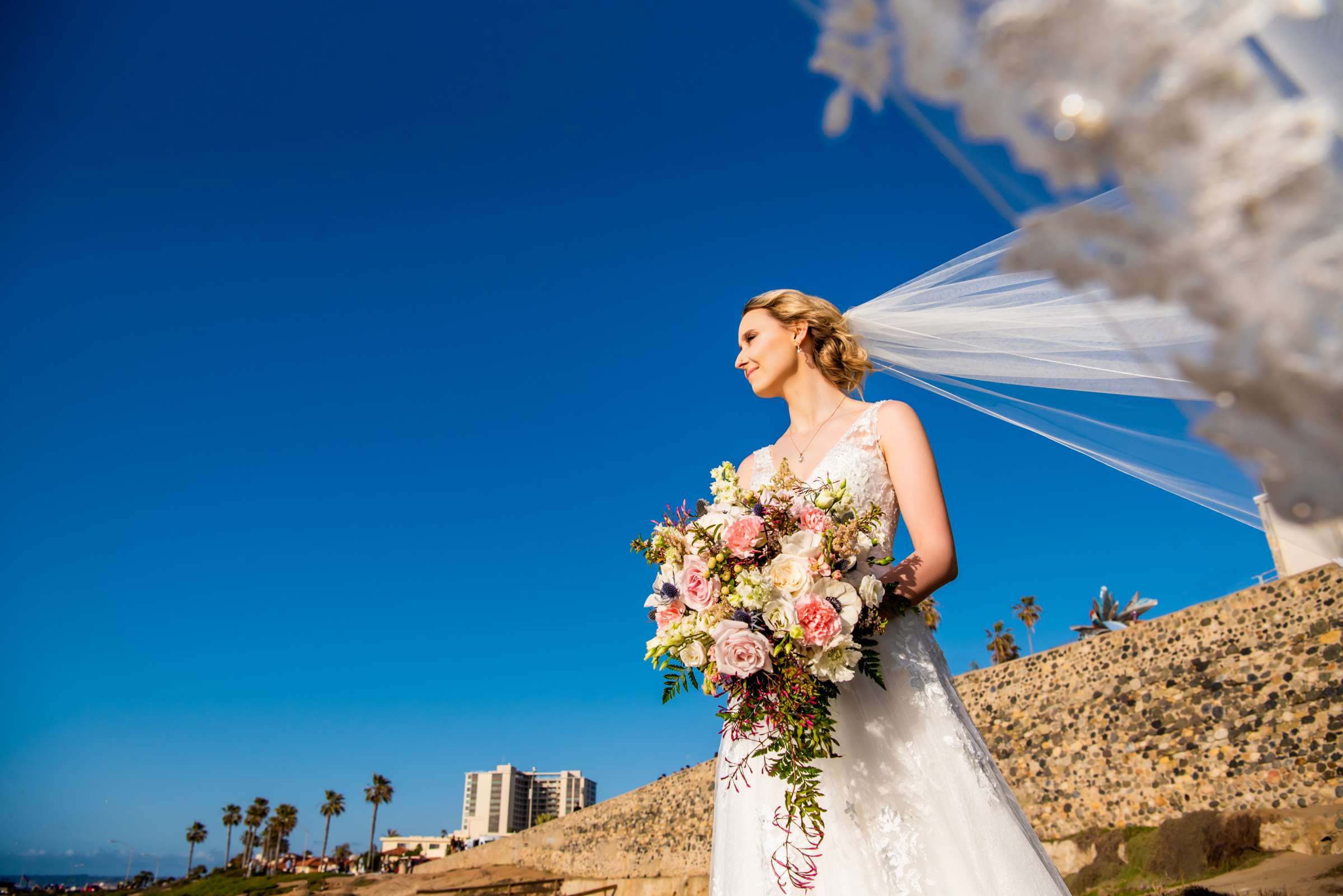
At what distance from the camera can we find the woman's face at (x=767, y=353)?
315cm

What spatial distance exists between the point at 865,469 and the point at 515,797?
4960 inches

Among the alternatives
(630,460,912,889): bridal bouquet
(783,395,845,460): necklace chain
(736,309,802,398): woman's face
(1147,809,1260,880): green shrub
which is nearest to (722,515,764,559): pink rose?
(630,460,912,889): bridal bouquet

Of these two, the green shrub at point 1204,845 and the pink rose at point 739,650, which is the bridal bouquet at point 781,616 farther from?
the green shrub at point 1204,845

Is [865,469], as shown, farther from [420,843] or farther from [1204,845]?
[420,843]

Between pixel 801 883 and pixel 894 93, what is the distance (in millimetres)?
1985

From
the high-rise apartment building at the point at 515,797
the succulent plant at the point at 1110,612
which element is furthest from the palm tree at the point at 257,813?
the succulent plant at the point at 1110,612

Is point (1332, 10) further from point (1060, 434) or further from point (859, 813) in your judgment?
point (859, 813)

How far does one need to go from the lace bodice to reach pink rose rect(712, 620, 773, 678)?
29.9 inches

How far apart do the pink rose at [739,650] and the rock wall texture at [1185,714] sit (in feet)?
37.8

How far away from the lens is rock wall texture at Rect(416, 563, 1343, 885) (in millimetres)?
10062

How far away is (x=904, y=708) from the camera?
2.27 meters

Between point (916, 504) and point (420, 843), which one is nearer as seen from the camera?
point (916, 504)

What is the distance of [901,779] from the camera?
218 cm

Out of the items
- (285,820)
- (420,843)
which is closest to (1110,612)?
(285,820)
